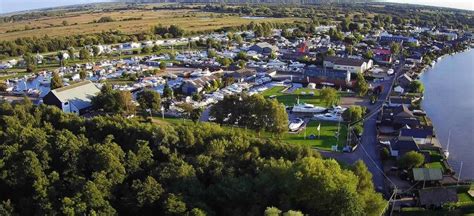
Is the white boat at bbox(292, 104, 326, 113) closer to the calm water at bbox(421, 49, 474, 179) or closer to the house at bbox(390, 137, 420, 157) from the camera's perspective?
the house at bbox(390, 137, 420, 157)

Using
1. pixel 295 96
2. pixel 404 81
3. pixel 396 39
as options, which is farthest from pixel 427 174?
pixel 396 39

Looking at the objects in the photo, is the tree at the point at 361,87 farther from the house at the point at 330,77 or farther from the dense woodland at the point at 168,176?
the dense woodland at the point at 168,176

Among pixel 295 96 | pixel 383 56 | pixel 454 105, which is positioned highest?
pixel 383 56

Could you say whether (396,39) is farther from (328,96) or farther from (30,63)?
(30,63)

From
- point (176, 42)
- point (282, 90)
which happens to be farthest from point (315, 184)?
point (176, 42)

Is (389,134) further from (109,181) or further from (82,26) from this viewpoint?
(82,26)
